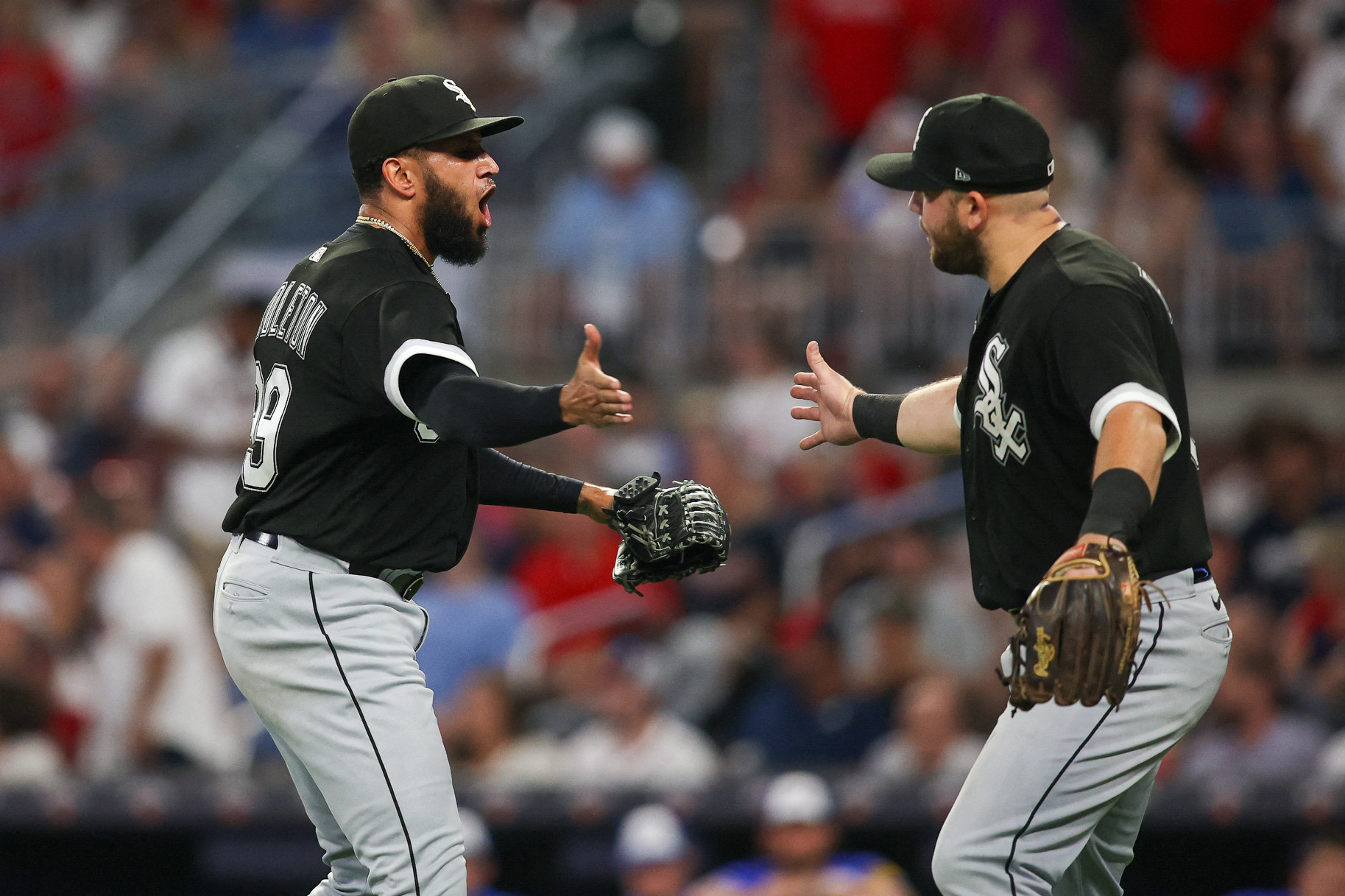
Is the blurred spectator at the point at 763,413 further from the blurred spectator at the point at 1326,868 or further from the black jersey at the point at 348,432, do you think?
the black jersey at the point at 348,432

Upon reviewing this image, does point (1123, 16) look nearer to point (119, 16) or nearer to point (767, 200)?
point (767, 200)

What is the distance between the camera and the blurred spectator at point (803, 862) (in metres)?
6.14

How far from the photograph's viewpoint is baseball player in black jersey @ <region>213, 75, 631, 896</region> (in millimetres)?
3574

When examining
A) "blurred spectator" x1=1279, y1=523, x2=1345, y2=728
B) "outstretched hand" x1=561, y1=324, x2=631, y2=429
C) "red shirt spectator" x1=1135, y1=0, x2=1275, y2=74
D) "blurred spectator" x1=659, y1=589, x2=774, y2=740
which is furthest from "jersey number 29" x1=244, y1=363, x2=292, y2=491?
"red shirt spectator" x1=1135, y1=0, x2=1275, y2=74

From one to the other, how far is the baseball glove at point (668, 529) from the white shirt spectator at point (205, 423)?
16.1 feet

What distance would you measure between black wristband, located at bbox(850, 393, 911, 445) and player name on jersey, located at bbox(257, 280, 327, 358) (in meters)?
1.36

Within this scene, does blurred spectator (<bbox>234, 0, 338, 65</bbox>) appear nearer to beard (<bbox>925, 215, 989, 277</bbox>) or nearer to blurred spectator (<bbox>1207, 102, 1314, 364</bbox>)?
Answer: blurred spectator (<bbox>1207, 102, 1314, 364</bbox>)

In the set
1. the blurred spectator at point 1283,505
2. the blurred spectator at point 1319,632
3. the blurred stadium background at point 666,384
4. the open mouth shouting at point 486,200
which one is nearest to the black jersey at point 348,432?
the open mouth shouting at point 486,200

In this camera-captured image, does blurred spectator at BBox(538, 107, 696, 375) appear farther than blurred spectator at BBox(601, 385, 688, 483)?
Yes

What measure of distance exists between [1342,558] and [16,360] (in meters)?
7.65

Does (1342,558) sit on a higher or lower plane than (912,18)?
lower

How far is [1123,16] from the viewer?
9930 mm

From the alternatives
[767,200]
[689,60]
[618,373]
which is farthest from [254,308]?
[689,60]

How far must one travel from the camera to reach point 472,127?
3.85m
